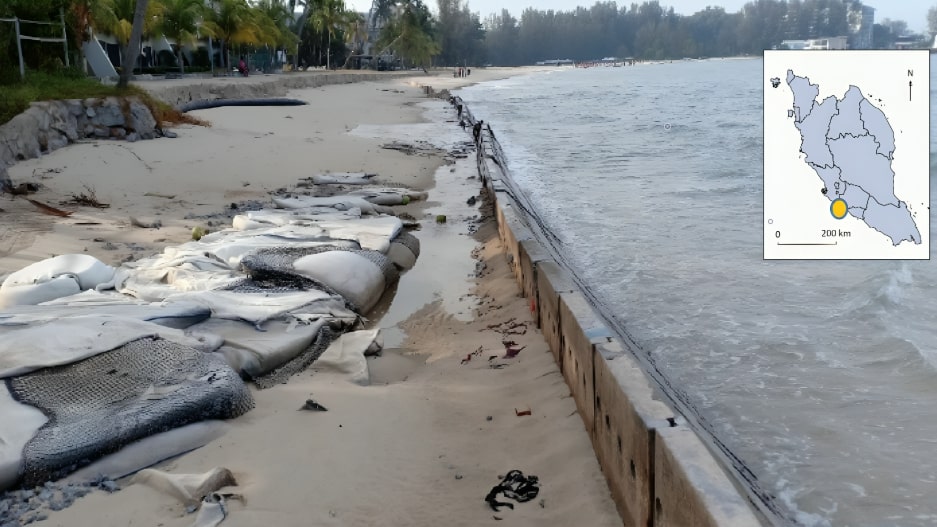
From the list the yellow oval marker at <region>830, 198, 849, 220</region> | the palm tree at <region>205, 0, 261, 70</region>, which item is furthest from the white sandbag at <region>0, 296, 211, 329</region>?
the palm tree at <region>205, 0, 261, 70</region>

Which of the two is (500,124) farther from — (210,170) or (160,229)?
(160,229)

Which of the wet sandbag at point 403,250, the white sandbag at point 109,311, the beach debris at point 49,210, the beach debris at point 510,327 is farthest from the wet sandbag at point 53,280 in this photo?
the beach debris at point 49,210

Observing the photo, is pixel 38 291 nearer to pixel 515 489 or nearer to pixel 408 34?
pixel 515 489

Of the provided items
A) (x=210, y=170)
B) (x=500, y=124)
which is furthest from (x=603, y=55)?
(x=210, y=170)

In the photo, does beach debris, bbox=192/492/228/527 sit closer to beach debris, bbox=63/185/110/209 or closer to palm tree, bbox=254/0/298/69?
beach debris, bbox=63/185/110/209

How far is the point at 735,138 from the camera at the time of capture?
2280 centimetres

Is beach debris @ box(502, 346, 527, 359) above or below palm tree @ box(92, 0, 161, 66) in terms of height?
below

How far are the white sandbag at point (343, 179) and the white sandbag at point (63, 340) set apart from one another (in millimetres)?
7876

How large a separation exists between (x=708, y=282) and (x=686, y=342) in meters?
1.80

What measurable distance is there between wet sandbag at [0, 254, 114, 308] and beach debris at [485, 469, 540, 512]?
12.1ft

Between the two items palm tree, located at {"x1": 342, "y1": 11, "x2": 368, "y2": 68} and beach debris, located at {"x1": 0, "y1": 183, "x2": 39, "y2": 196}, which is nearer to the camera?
beach debris, located at {"x1": 0, "y1": 183, "x2": 39, "y2": 196}

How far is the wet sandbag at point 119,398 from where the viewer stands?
11.7ft

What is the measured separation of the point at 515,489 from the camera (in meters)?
3.64

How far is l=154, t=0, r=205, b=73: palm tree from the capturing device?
1363 inches
